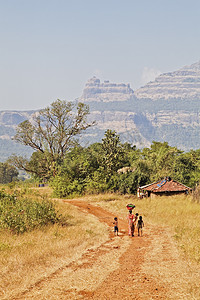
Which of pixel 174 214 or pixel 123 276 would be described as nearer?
pixel 123 276

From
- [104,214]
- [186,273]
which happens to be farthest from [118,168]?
[186,273]

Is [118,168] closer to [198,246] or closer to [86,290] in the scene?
[198,246]

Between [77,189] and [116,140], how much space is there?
784 centimetres

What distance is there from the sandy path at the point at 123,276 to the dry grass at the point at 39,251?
1.32 feet

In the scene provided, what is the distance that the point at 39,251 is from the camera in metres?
13.5

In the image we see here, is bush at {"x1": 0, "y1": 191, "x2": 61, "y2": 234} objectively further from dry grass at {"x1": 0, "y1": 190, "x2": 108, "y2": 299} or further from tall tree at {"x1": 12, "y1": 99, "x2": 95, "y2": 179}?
tall tree at {"x1": 12, "y1": 99, "x2": 95, "y2": 179}

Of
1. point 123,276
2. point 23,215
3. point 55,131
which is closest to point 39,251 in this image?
point 123,276

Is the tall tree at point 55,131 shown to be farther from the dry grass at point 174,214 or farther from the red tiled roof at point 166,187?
the red tiled roof at point 166,187

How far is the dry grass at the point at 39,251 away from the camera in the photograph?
397 inches

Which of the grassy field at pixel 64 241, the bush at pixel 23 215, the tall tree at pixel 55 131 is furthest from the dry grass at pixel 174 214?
the tall tree at pixel 55 131

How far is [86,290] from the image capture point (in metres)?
9.23

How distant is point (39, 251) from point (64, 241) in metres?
2.40

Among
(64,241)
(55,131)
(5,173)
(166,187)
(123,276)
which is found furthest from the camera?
(5,173)

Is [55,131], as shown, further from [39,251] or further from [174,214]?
[39,251]
